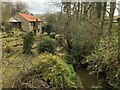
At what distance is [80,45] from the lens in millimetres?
11742

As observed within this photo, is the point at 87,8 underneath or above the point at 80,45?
above

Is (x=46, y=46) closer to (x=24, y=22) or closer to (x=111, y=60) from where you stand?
(x=111, y=60)

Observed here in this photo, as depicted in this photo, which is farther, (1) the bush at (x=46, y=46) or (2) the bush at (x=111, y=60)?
(1) the bush at (x=46, y=46)

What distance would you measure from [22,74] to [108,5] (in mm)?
7051

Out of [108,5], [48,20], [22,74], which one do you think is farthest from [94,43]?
[48,20]

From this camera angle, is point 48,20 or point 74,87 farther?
point 48,20

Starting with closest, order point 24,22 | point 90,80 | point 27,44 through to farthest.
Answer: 1. point 90,80
2. point 27,44
3. point 24,22

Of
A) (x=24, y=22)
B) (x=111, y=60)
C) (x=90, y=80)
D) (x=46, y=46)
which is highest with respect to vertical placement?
(x=111, y=60)

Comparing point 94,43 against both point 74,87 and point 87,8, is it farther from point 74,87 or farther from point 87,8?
point 87,8

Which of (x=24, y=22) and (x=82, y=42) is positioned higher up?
(x=82, y=42)

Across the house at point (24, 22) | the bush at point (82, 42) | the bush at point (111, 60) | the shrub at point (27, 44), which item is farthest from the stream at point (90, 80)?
the house at point (24, 22)

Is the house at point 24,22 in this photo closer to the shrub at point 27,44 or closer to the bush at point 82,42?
the shrub at point 27,44

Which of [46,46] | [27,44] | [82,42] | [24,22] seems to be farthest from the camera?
[24,22]

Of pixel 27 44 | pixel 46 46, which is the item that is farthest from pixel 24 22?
pixel 46 46
